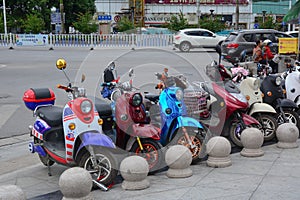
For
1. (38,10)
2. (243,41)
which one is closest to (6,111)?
(243,41)

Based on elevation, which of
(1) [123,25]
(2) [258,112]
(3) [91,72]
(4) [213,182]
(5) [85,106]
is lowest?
(4) [213,182]

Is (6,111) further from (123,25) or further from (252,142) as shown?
(123,25)

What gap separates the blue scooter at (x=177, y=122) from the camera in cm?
540

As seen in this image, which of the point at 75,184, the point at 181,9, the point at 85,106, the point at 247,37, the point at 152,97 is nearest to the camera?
the point at 75,184

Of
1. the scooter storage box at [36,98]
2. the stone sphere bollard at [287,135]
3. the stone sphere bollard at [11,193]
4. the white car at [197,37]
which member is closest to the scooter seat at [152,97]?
the scooter storage box at [36,98]

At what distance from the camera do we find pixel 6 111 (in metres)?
9.08

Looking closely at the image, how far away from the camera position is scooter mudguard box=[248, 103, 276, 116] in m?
6.45

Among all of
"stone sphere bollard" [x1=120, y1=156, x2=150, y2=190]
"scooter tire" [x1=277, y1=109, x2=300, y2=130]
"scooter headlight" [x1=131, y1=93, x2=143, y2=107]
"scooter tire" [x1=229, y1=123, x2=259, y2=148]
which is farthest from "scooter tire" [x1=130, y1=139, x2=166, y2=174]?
"scooter tire" [x1=277, y1=109, x2=300, y2=130]

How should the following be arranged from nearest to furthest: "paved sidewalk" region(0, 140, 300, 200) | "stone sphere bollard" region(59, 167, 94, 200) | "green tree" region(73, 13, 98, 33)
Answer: "stone sphere bollard" region(59, 167, 94, 200) → "paved sidewalk" region(0, 140, 300, 200) → "green tree" region(73, 13, 98, 33)

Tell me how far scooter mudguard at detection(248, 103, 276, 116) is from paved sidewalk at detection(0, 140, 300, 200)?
32.3 inches

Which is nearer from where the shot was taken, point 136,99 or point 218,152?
point 136,99

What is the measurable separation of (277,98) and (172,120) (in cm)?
234

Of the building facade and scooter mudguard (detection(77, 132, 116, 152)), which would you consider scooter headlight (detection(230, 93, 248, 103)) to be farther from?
the building facade

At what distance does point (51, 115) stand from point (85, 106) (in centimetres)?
59
